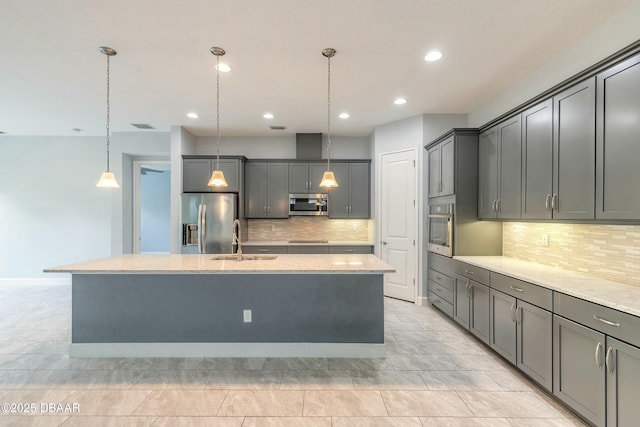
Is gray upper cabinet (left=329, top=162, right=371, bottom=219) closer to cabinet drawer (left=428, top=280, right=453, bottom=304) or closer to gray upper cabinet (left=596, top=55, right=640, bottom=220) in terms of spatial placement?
cabinet drawer (left=428, top=280, right=453, bottom=304)

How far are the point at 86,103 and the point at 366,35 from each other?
12.8ft

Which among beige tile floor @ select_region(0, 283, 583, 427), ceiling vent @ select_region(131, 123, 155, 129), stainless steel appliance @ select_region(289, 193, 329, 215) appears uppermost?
ceiling vent @ select_region(131, 123, 155, 129)

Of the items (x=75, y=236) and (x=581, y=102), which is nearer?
(x=581, y=102)

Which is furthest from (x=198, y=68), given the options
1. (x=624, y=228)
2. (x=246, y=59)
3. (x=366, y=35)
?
(x=624, y=228)

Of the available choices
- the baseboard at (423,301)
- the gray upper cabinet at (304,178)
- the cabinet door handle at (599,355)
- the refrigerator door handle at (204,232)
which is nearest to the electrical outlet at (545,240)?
the cabinet door handle at (599,355)

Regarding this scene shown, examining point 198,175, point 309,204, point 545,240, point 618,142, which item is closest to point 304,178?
point 309,204

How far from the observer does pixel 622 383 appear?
5.36 feet

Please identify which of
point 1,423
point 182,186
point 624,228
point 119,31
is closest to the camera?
point 1,423

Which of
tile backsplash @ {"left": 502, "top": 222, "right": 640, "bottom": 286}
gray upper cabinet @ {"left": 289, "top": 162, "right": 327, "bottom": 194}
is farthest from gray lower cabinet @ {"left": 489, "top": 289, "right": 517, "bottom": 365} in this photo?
gray upper cabinet @ {"left": 289, "top": 162, "right": 327, "bottom": 194}

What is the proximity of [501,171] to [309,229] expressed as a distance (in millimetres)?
3410

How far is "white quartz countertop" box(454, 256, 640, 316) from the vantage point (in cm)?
173

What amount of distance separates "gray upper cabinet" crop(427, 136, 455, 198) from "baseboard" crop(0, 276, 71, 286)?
6923mm

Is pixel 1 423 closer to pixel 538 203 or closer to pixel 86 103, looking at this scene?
pixel 86 103

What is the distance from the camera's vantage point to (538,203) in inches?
104
